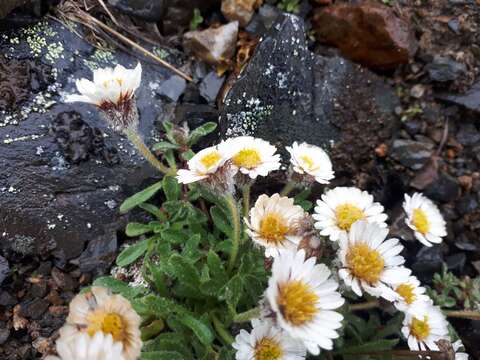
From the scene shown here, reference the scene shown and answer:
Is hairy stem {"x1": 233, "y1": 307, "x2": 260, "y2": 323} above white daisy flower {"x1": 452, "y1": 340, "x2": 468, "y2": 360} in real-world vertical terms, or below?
above

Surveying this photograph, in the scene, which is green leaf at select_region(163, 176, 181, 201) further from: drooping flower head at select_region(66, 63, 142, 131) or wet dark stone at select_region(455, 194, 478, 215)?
wet dark stone at select_region(455, 194, 478, 215)

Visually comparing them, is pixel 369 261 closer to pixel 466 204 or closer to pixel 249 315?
pixel 249 315

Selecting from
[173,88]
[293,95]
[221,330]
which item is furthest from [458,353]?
[173,88]

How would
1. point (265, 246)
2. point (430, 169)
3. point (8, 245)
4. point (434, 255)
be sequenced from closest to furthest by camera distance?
point (265, 246)
point (8, 245)
point (434, 255)
point (430, 169)

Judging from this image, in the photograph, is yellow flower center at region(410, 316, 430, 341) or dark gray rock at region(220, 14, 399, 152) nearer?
yellow flower center at region(410, 316, 430, 341)

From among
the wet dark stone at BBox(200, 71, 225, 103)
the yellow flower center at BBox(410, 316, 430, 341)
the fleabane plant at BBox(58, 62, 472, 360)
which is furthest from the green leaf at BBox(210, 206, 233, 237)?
the yellow flower center at BBox(410, 316, 430, 341)

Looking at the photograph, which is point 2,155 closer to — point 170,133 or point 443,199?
point 170,133

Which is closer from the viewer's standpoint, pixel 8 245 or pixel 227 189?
pixel 227 189

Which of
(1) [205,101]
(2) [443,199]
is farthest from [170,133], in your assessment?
(2) [443,199]
